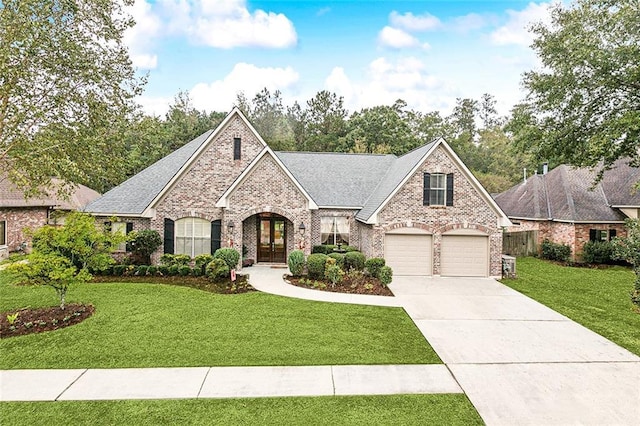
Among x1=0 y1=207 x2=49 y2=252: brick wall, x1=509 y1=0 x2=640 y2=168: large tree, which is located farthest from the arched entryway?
x1=509 y1=0 x2=640 y2=168: large tree

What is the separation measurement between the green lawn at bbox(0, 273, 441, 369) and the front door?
622 centimetres

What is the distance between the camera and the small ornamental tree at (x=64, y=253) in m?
9.80

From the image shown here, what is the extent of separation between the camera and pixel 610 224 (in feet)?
68.4

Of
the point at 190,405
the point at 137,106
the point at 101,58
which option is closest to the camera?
the point at 190,405

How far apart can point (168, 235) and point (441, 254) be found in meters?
12.6

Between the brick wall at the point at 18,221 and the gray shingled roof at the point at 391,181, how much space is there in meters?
18.5

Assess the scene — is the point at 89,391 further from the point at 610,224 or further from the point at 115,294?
the point at 610,224

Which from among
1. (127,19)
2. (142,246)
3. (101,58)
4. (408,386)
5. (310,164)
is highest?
(127,19)

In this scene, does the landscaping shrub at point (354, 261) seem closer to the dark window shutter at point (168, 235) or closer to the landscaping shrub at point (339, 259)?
the landscaping shrub at point (339, 259)

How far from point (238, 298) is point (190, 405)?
21.0ft

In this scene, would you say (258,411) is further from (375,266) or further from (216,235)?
(216,235)

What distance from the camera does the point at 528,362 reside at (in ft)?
25.5

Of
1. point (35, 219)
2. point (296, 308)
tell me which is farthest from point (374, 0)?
point (35, 219)

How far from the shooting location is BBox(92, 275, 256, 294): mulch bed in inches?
530
